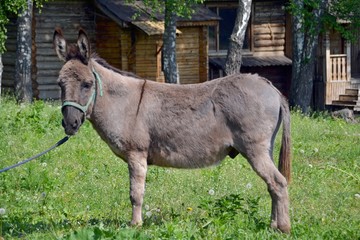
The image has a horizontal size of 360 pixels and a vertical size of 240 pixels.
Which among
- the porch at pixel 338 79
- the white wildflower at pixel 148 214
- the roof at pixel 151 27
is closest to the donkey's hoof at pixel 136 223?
the white wildflower at pixel 148 214

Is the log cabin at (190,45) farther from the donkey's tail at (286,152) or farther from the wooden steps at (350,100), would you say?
the donkey's tail at (286,152)

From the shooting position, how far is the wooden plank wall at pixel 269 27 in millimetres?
34375

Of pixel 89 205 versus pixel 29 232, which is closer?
pixel 29 232

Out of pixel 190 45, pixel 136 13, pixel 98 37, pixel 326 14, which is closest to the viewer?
pixel 136 13

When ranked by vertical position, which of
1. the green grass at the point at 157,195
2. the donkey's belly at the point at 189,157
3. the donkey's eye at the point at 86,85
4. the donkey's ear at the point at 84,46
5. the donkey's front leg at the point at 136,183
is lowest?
the green grass at the point at 157,195

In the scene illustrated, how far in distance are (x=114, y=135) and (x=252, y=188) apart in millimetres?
3055

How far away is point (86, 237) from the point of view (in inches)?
273

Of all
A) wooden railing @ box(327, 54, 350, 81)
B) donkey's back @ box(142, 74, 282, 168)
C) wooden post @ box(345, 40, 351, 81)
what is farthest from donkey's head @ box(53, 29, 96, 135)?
wooden post @ box(345, 40, 351, 81)

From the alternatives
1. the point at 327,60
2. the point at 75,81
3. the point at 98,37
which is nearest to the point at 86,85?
the point at 75,81

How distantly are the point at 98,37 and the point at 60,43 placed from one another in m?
21.6

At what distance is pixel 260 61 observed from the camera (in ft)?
110

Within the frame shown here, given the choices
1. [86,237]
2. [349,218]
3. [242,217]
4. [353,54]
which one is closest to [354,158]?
[349,218]

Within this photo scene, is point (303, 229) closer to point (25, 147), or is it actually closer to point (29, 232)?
point (29, 232)

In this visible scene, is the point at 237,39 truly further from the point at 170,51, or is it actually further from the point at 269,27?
the point at 269,27
